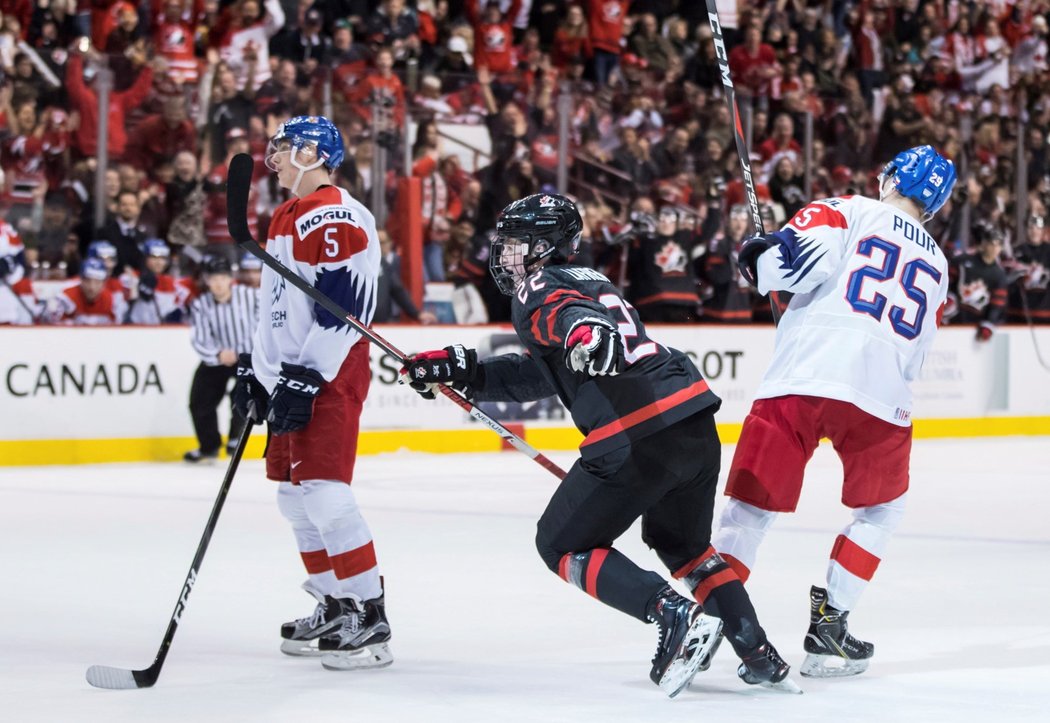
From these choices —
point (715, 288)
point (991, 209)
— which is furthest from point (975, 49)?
point (715, 288)

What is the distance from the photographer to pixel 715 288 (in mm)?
11172

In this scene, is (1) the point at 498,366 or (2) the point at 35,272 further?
(2) the point at 35,272

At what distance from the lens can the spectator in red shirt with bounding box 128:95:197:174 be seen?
9469 mm

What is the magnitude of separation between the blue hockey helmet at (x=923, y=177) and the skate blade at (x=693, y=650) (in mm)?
1231

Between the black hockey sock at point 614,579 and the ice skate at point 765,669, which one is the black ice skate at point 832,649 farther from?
the black hockey sock at point 614,579

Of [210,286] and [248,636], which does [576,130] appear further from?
[248,636]

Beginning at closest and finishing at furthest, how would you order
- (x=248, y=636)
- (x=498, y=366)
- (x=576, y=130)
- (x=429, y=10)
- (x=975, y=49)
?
(x=498, y=366) < (x=248, y=636) < (x=576, y=130) < (x=429, y=10) < (x=975, y=49)

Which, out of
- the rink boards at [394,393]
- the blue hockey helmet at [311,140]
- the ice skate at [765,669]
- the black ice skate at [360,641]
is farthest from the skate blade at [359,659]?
the rink boards at [394,393]

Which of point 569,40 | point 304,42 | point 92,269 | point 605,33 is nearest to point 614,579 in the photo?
point 92,269

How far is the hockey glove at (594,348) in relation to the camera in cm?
324

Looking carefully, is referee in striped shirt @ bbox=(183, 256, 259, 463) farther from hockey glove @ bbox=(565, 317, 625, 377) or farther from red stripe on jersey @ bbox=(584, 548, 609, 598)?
hockey glove @ bbox=(565, 317, 625, 377)

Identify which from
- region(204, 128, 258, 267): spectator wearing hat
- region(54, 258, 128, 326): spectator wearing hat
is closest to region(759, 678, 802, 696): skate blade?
region(54, 258, 128, 326): spectator wearing hat

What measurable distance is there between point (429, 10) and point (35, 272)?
409 centimetres

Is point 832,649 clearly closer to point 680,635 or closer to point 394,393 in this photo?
point 680,635
